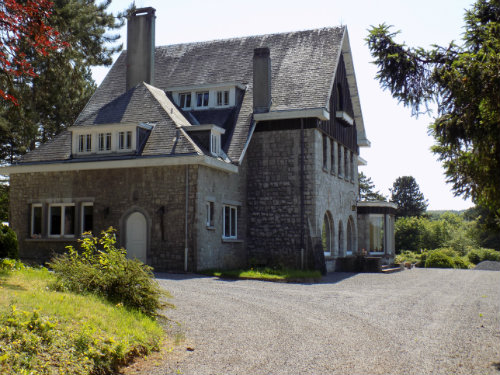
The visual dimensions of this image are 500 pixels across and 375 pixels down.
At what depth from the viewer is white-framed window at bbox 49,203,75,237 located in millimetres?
22250

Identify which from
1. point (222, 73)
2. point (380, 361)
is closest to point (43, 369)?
point (380, 361)

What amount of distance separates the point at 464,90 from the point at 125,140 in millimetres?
14610

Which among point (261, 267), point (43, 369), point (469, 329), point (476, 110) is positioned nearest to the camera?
point (43, 369)

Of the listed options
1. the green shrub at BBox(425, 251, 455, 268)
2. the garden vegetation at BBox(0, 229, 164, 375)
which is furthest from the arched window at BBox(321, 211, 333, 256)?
the garden vegetation at BBox(0, 229, 164, 375)

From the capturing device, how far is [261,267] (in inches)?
896

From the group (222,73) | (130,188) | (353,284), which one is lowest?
(353,284)

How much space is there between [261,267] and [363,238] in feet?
31.3

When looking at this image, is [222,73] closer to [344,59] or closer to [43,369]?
[344,59]

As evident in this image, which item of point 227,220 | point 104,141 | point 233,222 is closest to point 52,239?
point 104,141

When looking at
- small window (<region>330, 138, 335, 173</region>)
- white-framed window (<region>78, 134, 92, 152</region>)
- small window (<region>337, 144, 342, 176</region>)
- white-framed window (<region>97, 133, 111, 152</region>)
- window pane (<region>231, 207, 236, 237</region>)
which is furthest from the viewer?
small window (<region>337, 144, 342, 176</region>)

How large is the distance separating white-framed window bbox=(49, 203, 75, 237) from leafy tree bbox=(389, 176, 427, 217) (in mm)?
63644

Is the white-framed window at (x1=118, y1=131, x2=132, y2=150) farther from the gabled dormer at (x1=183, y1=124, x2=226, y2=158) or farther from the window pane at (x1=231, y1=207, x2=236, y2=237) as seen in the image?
the window pane at (x1=231, y1=207, x2=236, y2=237)

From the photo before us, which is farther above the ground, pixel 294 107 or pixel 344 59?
pixel 344 59

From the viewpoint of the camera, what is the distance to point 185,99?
86.0 ft
